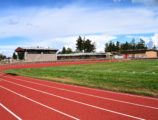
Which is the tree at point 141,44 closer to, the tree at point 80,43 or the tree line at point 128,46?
the tree line at point 128,46

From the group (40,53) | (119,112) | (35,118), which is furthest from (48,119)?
(40,53)

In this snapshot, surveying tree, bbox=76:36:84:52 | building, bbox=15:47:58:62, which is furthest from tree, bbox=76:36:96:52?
building, bbox=15:47:58:62

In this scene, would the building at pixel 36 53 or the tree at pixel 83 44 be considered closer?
the building at pixel 36 53

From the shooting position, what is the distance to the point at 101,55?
241 feet

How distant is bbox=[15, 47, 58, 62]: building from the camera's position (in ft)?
166

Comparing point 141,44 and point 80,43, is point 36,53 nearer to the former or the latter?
point 80,43

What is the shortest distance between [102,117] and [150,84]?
605cm

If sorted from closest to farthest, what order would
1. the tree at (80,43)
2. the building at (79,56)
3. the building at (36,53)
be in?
the building at (36,53)
the building at (79,56)
the tree at (80,43)

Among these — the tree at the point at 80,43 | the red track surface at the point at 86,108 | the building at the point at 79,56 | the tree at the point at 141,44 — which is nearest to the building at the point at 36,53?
the building at the point at 79,56

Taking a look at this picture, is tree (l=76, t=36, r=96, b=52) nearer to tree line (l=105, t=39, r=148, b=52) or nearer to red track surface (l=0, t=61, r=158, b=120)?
tree line (l=105, t=39, r=148, b=52)

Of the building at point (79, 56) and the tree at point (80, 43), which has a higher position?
the tree at point (80, 43)

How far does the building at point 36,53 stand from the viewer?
50594mm

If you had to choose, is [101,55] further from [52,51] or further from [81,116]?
[81,116]

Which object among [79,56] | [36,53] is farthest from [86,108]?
[79,56]
